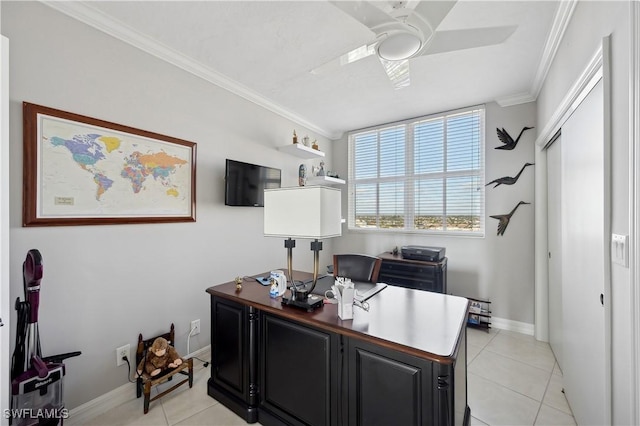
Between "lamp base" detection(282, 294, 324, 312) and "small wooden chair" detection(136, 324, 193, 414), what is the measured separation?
118cm

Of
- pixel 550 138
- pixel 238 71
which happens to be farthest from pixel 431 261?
pixel 238 71

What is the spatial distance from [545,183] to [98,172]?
13.4ft

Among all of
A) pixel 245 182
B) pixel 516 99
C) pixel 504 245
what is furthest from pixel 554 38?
pixel 245 182

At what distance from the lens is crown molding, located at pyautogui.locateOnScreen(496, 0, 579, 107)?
161 centimetres

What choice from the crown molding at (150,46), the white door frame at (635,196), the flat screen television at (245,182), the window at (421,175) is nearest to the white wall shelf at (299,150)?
the flat screen television at (245,182)

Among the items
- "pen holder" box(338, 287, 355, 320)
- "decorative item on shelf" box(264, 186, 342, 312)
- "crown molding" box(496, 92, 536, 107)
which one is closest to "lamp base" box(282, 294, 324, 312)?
"decorative item on shelf" box(264, 186, 342, 312)

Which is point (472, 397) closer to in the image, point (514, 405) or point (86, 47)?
point (514, 405)

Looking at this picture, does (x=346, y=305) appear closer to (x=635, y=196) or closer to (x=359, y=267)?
(x=359, y=267)

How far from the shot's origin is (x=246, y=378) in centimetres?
166

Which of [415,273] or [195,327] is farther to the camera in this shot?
[415,273]

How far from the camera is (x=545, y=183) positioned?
2.73 meters

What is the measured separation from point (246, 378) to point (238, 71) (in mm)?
2599

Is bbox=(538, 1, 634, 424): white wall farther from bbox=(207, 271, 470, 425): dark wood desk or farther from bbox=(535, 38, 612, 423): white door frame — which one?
bbox=(207, 271, 470, 425): dark wood desk

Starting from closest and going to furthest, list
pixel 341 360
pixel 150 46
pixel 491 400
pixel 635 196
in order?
pixel 635 196, pixel 341 360, pixel 491 400, pixel 150 46
